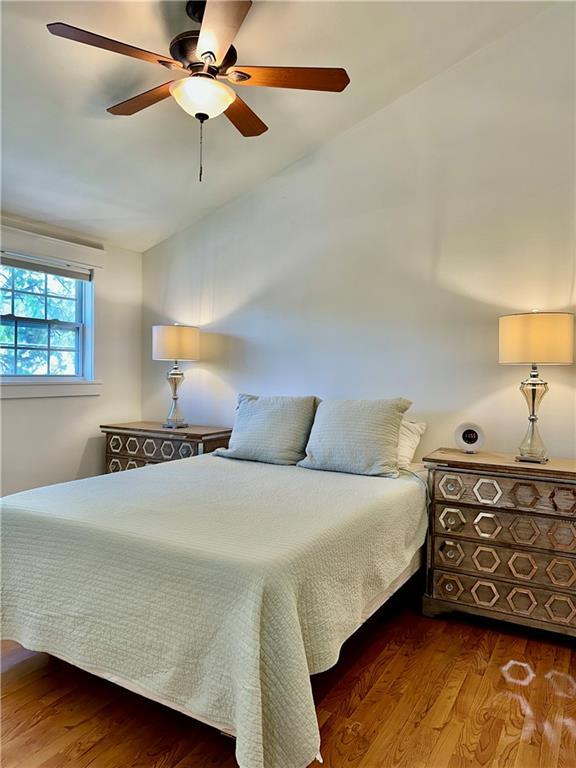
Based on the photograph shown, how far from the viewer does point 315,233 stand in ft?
11.9

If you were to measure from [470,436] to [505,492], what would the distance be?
391 millimetres

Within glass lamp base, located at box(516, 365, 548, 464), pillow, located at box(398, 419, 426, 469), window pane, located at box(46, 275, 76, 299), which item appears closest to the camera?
glass lamp base, located at box(516, 365, 548, 464)

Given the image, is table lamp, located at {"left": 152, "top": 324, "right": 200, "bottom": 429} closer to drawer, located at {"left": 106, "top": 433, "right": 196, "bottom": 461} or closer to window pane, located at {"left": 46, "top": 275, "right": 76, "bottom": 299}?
drawer, located at {"left": 106, "top": 433, "right": 196, "bottom": 461}

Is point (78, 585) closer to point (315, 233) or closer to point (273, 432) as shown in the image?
point (273, 432)

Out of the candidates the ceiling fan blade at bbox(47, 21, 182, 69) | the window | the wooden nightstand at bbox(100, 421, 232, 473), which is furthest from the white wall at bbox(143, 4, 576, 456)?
the ceiling fan blade at bbox(47, 21, 182, 69)

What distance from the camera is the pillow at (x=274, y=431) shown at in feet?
10.0

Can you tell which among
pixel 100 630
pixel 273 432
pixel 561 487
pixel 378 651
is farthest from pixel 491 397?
pixel 100 630

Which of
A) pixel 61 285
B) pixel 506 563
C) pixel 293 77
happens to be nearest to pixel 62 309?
pixel 61 285

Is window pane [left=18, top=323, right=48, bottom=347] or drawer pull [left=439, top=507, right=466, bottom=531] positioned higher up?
window pane [left=18, top=323, right=48, bottom=347]

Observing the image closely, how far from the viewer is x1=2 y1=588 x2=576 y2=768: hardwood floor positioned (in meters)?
1.67

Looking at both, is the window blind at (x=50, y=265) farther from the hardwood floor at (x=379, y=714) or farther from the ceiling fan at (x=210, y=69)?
the hardwood floor at (x=379, y=714)

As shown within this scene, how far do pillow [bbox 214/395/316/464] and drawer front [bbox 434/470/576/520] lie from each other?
2.71 feet

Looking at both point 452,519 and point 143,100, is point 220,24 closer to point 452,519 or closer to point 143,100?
point 143,100

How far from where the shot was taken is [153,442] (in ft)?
12.4
